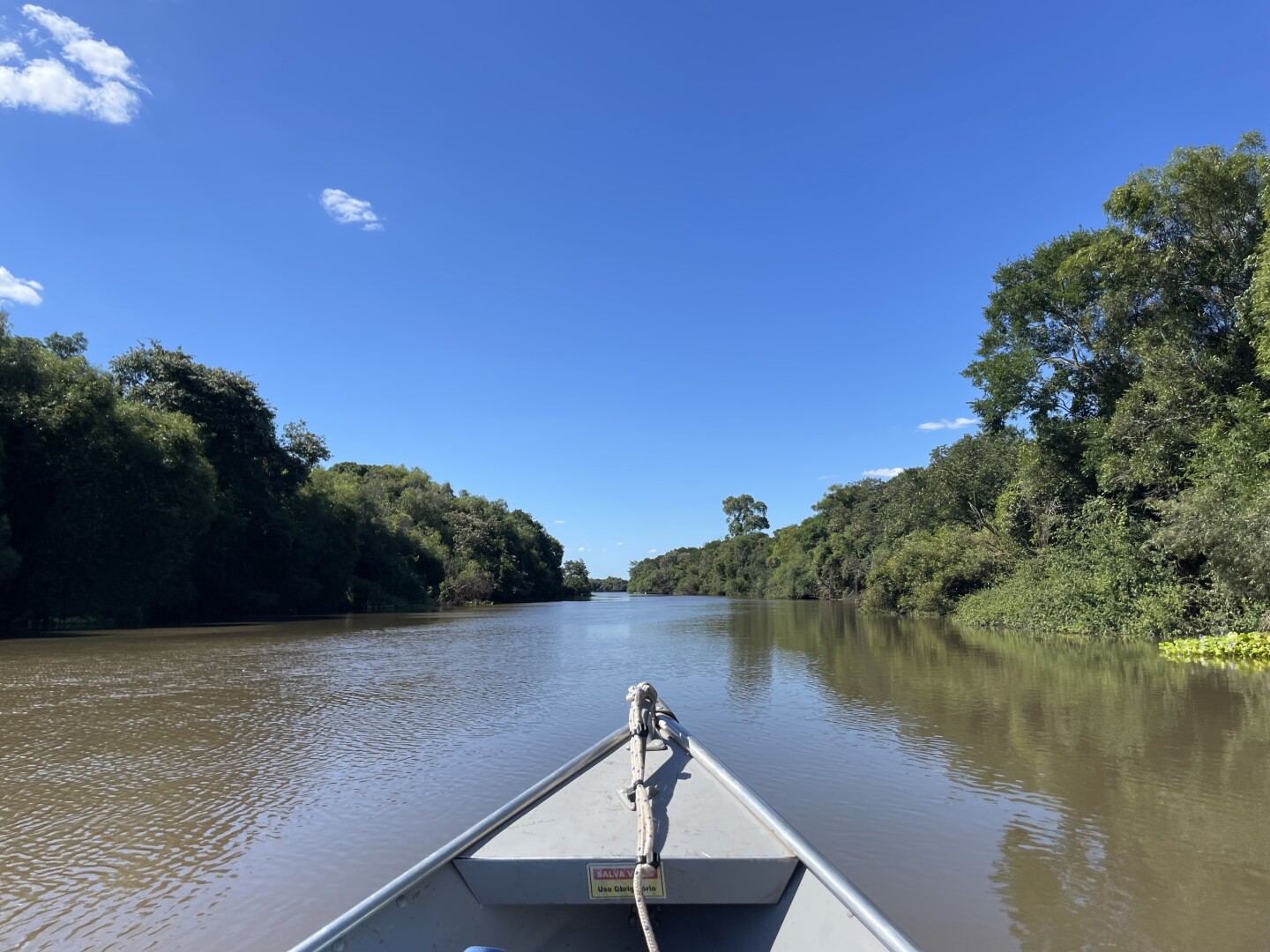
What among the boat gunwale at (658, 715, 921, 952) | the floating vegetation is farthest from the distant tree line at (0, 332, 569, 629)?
the floating vegetation

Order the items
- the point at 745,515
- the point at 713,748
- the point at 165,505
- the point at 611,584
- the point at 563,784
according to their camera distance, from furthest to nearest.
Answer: the point at 611,584 → the point at 745,515 → the point at 165,505 → the point at 713,748 → the point at 563,784

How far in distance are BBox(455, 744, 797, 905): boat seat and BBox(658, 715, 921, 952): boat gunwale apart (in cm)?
5

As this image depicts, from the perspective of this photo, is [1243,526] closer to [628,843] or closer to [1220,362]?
[1220,362]

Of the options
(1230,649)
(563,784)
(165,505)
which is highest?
(165,505)

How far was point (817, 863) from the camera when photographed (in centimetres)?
277

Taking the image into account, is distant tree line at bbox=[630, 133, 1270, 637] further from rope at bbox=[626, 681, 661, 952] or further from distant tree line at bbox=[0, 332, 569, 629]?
distant tree line at bbox=[0, 332, 569, 629]

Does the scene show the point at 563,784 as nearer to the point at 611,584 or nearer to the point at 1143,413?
the point at 1143,413

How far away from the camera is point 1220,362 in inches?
599

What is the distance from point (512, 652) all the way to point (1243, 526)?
15.0 meters

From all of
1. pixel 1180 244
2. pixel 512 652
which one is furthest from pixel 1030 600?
pixel 512 652

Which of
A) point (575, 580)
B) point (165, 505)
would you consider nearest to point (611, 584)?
point (575, 580)

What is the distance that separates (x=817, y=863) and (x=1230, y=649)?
14.7 meters

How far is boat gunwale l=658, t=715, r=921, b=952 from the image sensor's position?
225cm

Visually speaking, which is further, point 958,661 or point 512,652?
point 512,652
